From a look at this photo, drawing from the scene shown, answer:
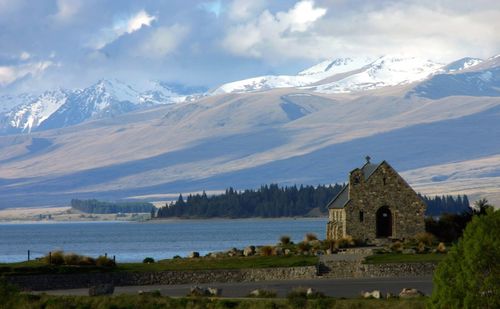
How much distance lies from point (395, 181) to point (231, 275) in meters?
22.1

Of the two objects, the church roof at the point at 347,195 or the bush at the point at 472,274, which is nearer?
the bush at the point at 472,274

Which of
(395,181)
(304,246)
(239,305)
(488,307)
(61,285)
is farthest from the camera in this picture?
(395,181)

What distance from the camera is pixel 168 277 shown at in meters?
68.8

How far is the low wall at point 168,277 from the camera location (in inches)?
2589

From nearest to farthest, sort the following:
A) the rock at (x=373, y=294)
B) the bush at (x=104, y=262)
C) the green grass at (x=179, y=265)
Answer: the rock at (x=373, y=294) → the green grass at (x=179, y=265) → the bush at (x=104, y=262)

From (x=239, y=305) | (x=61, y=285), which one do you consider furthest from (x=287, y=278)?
(x=239, y=305)

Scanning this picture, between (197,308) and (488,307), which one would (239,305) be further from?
(488,307)

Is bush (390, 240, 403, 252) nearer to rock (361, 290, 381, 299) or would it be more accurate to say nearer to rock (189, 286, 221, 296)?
rock (189, 286, 221, 296)

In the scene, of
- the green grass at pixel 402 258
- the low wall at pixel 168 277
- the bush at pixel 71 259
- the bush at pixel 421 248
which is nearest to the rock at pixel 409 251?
the bush at pixel 421 248

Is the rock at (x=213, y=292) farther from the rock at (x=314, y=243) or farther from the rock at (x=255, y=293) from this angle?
the rock at (x=314, y=243)

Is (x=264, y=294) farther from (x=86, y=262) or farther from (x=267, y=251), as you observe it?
(x=267, y=251)

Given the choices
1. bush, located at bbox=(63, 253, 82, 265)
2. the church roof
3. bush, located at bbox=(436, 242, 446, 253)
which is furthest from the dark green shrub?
the church roof

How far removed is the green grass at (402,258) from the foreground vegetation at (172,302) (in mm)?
17370

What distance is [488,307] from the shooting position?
42250 millimetres
